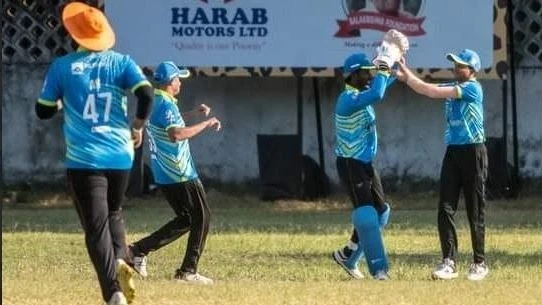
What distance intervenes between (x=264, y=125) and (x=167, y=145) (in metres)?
11.0

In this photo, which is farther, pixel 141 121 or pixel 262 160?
pixel 262 160

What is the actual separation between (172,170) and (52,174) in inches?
442

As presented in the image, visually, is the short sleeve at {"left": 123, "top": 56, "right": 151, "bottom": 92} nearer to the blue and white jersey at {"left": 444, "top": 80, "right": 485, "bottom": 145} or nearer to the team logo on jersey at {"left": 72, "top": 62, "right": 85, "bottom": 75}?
the team logo on jersey at {"left": 72, "top": 62, "right": 85, "bottom": 75}

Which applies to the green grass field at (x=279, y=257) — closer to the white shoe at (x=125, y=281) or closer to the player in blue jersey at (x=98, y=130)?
the white shoe at (x=125, y=281)

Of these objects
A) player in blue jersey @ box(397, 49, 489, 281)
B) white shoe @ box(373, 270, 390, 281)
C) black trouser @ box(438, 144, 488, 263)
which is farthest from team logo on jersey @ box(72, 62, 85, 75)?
black trouser @ box(438, 144, 488, 263)

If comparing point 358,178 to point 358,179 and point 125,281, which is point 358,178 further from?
point 125,281

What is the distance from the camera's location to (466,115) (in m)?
12.4

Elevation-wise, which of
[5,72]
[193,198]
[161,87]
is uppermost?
[161,87]

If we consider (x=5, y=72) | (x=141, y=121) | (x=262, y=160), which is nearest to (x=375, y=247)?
(x=141, y=121)

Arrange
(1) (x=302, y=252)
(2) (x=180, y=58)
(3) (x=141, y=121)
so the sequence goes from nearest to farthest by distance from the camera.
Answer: (3) (x=141, y=121) < (1) (x=302, y=252) < (2) (x=180, y=58)

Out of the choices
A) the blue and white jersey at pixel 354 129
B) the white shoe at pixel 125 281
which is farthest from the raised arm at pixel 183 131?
the white shoe at pixel 125 281

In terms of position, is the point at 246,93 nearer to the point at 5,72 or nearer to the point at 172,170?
the point at 5,72

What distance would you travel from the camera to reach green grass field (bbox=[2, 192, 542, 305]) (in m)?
10.5

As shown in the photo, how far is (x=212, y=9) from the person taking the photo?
Result: 22469 mm
